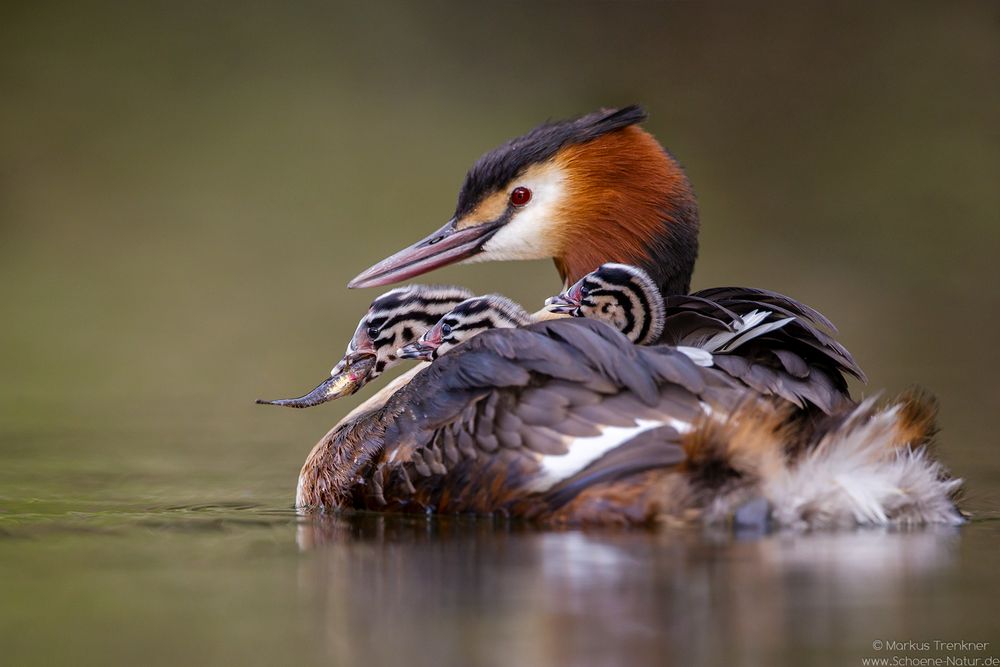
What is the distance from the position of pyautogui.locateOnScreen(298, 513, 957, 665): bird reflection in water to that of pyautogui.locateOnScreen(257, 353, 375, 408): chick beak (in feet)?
2.92

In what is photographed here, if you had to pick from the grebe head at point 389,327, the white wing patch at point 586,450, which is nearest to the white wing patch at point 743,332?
the white wing patch at point 586,450

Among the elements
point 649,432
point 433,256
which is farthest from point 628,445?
point 433,256

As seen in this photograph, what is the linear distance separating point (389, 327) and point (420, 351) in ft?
0.73

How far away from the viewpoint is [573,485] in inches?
137

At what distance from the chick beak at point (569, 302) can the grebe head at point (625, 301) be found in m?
0.01

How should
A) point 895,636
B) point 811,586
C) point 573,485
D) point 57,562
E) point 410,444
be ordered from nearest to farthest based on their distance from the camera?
point 895,636 < point 811,586 < point 57,562 < point 573,485 < point 410,444

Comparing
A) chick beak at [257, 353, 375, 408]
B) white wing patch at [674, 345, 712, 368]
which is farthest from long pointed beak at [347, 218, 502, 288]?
white wing patch at [674, 345, 712, 368]

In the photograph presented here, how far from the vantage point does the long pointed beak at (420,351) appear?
13.8ft

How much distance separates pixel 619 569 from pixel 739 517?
52 centimetres

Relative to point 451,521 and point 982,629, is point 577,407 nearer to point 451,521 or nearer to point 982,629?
point 451,521

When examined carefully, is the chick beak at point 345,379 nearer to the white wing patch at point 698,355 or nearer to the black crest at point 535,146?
the black crest at point 535,146

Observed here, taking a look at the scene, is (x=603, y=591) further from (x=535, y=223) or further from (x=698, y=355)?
(x=535, y=223)

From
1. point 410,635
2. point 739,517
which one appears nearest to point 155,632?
point 410,635

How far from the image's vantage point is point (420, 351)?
13.8 ft
